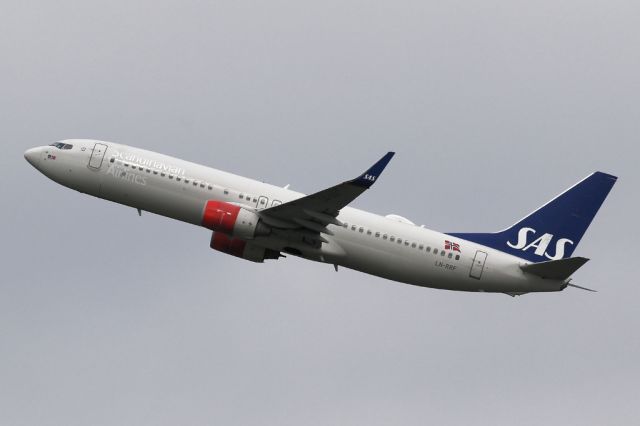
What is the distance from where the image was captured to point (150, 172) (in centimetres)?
6675

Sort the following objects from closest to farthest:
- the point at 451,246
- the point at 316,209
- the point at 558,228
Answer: the point at 316,209
the point at 451,246
the point at 558,228

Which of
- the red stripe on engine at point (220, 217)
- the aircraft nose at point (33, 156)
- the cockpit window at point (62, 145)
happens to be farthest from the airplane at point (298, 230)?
the aircraft nose at point (33, 156)

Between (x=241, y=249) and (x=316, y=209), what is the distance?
21.2ft

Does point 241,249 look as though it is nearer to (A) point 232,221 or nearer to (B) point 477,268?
(A) point 232,221

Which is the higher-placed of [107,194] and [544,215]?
[544,215]

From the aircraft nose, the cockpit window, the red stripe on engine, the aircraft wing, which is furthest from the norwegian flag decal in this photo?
the aircraft nose

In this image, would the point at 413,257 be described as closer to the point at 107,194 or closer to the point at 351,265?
the point at 351,265

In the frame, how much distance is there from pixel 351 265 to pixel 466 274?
7.01m

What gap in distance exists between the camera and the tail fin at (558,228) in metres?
68.8

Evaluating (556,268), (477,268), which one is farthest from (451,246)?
(556,268)

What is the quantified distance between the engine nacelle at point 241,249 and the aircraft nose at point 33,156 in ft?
41.3

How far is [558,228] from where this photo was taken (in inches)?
2726

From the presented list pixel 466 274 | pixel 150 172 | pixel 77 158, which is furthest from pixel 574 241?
pixel 77 158

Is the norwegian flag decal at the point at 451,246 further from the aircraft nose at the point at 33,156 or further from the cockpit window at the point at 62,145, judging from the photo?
the aircraft nose at the point at 33,156
